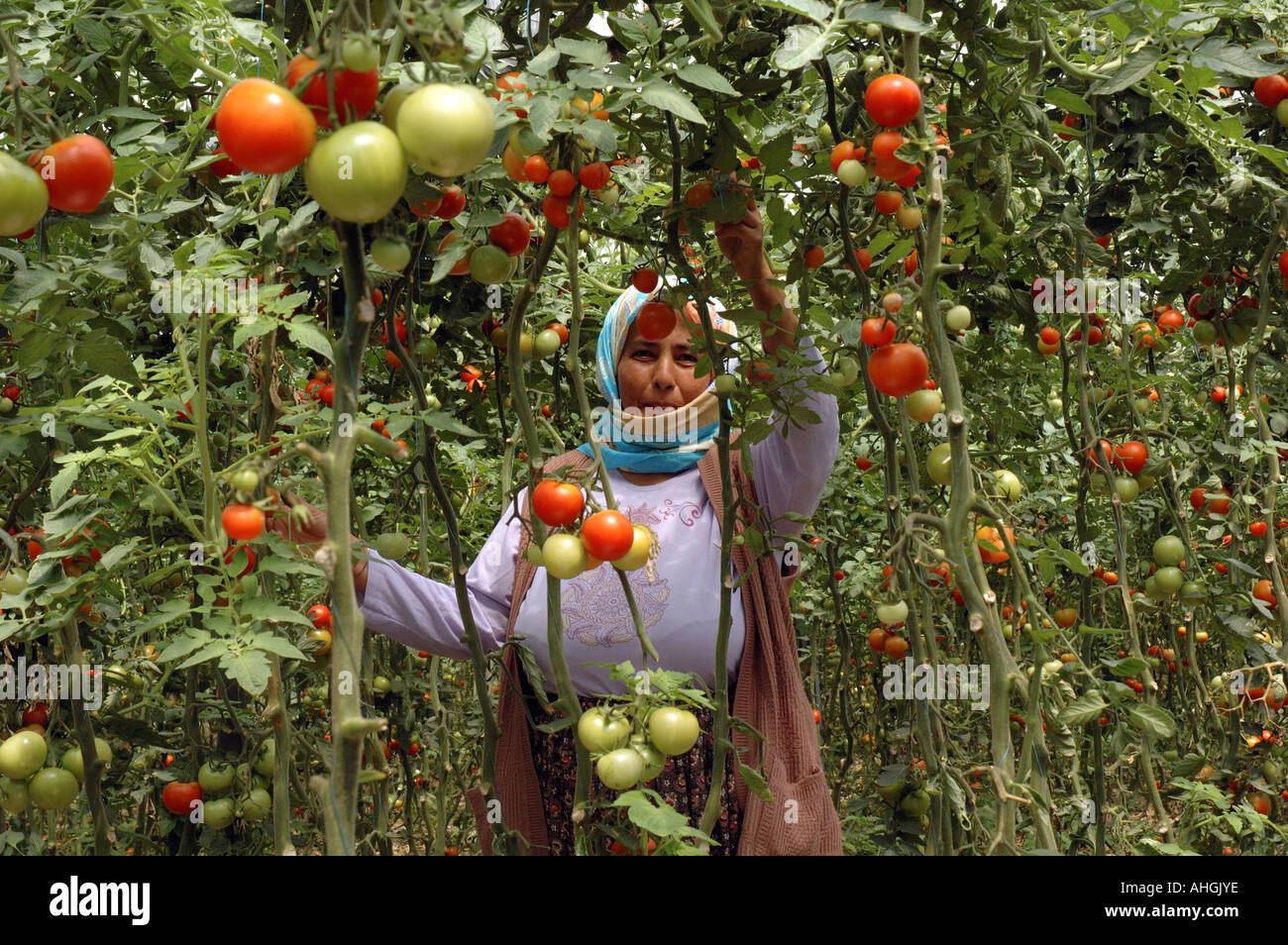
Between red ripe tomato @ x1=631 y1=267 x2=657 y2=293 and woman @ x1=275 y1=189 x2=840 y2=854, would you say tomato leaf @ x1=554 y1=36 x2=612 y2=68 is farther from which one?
woman @ x1=275 y1=189 x2=840 y2=854

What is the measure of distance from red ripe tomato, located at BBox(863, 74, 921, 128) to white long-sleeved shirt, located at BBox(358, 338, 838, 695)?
0.62m

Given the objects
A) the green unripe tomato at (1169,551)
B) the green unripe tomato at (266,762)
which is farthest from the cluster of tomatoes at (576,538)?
the green unripe tomato at (1169,551)

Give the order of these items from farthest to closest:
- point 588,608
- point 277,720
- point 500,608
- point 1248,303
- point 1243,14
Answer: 1. point 1248,303
2. point 500,608
3. point 588,608
4. point 1243,14
5. point 277,720

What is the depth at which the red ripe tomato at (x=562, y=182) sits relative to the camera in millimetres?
1180

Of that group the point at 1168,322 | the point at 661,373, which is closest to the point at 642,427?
the point at 661,373

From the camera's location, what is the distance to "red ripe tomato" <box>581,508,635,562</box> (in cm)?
117

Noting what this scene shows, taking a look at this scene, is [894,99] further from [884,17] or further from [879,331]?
[879,331]

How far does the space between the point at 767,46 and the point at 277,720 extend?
3.90 ft

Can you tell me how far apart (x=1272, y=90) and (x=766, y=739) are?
141cm

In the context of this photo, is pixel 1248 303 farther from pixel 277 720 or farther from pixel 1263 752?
pixel 277 720

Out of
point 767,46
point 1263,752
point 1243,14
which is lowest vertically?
point 1263,752

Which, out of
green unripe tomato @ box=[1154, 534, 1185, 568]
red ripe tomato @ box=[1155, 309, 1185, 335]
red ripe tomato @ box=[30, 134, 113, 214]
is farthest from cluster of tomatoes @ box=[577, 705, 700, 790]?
red ripe tomato @ box=[1155, 309, 1185, 335]

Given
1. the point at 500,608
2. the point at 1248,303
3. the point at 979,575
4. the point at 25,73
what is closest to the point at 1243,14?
the point at 1248,303
